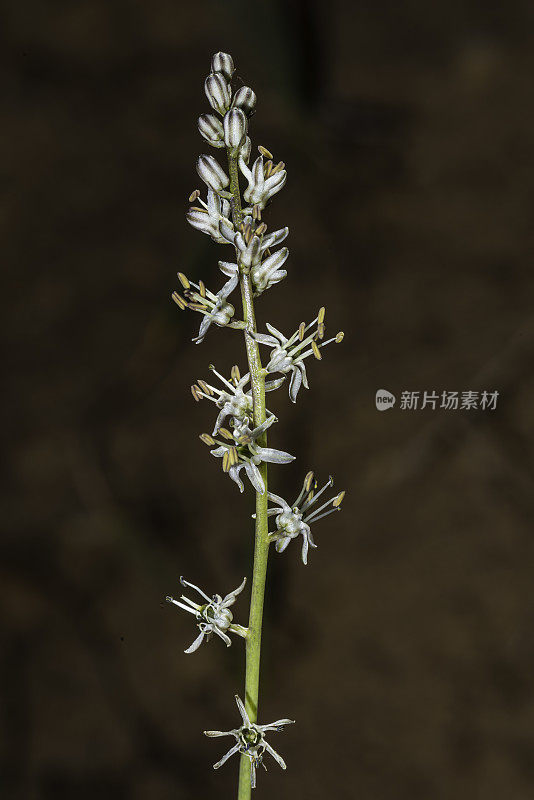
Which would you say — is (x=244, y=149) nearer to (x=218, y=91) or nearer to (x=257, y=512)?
(x=218, y=91)

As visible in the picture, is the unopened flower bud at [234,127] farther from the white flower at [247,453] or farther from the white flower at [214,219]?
the white flower at [247,453]

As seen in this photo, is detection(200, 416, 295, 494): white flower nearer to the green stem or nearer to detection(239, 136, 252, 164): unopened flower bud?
the green stem

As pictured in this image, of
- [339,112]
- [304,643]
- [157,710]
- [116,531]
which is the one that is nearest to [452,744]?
[304,643]

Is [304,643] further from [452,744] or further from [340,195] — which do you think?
[340,195]

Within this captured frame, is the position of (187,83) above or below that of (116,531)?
above

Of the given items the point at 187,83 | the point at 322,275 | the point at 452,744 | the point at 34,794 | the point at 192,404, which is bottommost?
the point at 34,794

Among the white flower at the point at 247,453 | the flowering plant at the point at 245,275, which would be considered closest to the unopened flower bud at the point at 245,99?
the flowering plant at the point at 245,275

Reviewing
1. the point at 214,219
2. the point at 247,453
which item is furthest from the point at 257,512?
the point at 214,219
